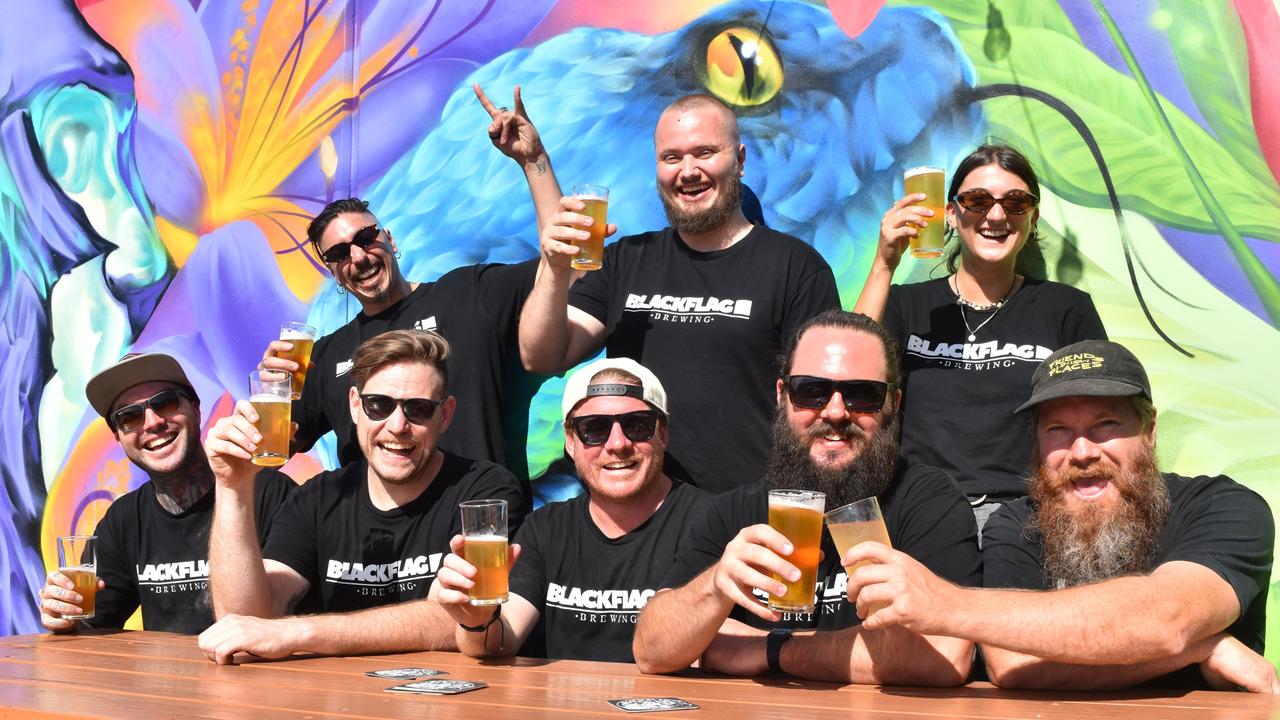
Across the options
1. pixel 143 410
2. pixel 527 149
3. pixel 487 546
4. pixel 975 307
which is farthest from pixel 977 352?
pixel 143 410

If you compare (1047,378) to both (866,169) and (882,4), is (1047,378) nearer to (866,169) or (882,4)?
(866,169)

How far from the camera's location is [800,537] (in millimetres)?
2812

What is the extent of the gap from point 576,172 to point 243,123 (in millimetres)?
2151

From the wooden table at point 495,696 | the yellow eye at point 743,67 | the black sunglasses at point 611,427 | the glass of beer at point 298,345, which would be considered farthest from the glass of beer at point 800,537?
the yellow eye at point 743,67

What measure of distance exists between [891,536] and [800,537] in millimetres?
701

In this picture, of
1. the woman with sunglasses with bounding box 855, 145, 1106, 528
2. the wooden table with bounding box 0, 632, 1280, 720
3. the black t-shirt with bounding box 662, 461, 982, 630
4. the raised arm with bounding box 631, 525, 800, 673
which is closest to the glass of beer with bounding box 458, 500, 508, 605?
the wooden table with bounding box 0, 632, 1280, 720

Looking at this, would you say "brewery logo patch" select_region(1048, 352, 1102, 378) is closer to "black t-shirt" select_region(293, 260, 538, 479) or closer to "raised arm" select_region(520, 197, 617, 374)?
"raised arm" select_region(520, 197, 617, 374)

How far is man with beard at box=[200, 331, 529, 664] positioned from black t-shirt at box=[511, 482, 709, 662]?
323 mm

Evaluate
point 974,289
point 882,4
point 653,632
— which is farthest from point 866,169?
point 653,632

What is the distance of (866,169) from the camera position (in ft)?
17.0

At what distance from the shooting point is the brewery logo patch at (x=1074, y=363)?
3.28 metres

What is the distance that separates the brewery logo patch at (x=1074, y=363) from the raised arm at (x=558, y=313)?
1.64 metres

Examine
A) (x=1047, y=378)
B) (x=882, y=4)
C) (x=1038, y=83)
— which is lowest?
(x=1047, y=378)

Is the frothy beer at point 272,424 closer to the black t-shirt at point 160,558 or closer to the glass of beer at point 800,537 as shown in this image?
the black t-shirt at point 160,558
